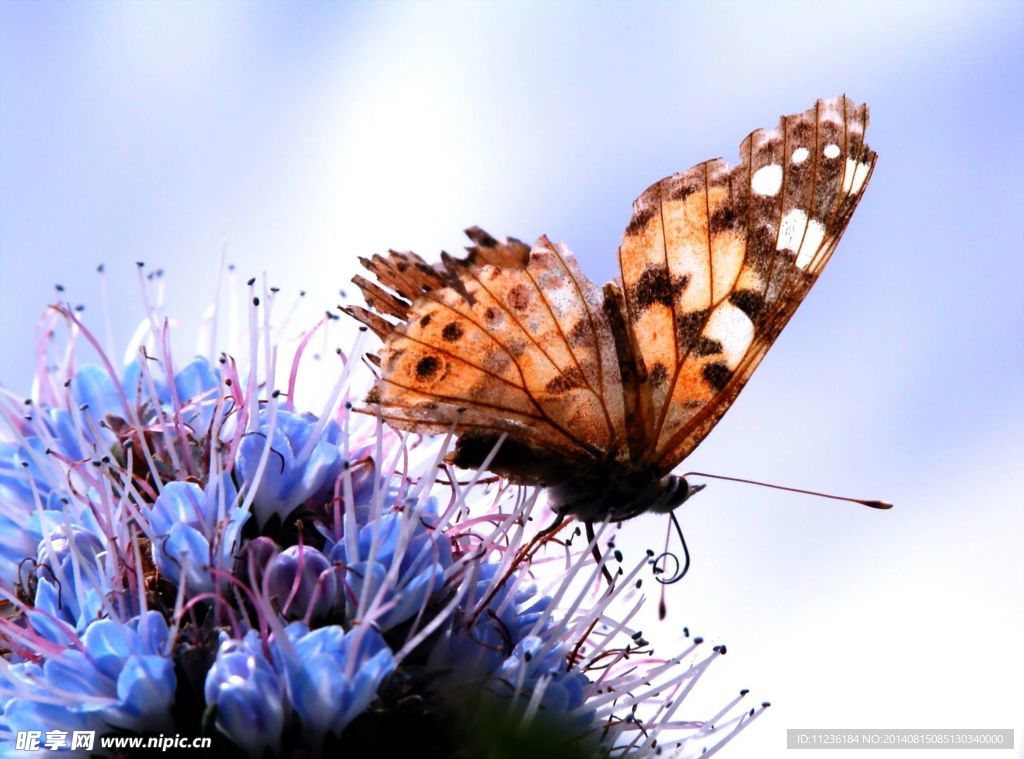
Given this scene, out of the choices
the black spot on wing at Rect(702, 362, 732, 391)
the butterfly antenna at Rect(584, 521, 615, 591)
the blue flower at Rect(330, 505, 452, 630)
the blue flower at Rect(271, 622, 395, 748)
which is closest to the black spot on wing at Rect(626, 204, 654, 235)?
the black spot on wing at Rect(702, 362, 732, 391)

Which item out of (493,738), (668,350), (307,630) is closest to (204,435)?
(307,630)

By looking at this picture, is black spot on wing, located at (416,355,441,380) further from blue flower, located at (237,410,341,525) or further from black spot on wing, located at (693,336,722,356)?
black spot on wing, located at (693,336,722,356)

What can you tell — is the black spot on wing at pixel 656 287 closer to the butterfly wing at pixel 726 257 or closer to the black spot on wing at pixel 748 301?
the butterfly wing at pixel 726 257

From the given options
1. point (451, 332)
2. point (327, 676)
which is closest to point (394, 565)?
point (327, 676)

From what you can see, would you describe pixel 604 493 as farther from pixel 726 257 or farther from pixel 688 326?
pixel 726 257

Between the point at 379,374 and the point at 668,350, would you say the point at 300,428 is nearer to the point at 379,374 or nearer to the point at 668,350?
the point at 379,374
